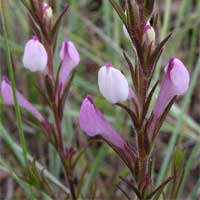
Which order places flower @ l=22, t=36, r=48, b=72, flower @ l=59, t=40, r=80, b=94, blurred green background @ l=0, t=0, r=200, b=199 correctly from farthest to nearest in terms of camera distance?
blurred green background @ l=0, t=0, r=200, b=199 → flower @ l=59, t=40, r=80, b=94 → flower @ l=22, t=36, r=48, b=72

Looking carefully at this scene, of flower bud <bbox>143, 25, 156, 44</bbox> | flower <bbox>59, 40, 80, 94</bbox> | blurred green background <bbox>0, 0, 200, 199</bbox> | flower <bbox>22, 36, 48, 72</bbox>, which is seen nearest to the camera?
flower bud <bbox>143, 25, 156, 44</bbox>

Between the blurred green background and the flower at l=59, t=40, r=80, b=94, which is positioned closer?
the flower at l=59, t=40, r=80, b=94

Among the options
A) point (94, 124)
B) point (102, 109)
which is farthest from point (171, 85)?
point (102, 109)

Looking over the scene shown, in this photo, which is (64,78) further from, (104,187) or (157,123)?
(104,187)

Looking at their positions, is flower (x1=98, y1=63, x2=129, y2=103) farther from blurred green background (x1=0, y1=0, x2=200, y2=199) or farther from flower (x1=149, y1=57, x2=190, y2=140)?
blurred green background (x1=0, y1=0, x2=200, y2=199)

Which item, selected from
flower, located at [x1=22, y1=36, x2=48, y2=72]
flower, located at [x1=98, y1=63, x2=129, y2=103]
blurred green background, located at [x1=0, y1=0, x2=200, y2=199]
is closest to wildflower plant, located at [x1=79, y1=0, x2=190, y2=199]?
flower, located at [x1=98, y1=63, x2=129, y2=103]

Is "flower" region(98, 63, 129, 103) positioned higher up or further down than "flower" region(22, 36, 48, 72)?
further down

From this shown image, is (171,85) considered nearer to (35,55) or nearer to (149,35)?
(149,35)

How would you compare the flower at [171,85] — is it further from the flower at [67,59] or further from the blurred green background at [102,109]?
the blurred green background at [102,109]
